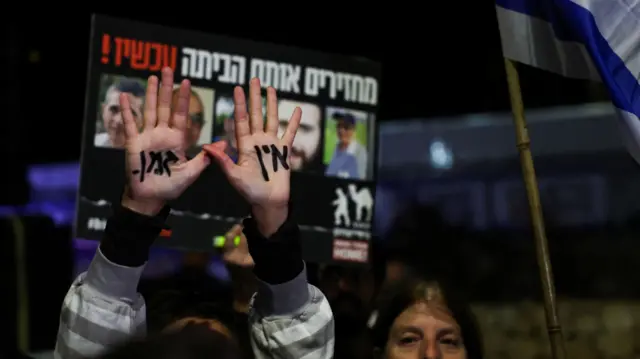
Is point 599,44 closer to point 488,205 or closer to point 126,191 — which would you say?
point 126,191

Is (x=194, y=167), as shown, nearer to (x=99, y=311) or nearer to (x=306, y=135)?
(x=99, y=311)

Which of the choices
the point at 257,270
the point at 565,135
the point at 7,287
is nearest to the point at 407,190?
the point at 565,135

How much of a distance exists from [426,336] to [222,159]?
830 mm

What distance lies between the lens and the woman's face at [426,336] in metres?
2.66

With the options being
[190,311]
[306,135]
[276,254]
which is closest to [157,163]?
[276,254]

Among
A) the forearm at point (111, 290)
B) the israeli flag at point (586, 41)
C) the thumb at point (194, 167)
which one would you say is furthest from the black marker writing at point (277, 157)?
the israeli flag at point (586, 41)

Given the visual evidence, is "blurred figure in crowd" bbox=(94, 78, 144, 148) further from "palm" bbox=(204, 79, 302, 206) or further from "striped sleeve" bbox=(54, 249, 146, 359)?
"striped sleeve" bbox=(54, 249, 146, 359)

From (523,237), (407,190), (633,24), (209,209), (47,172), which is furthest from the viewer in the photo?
(47,172)

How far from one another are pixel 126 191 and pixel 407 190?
217 inches

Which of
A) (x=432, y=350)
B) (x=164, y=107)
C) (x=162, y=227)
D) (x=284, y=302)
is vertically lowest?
(x=432, y=350)

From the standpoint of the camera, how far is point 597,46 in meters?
2.94

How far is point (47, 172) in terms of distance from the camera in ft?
30.0

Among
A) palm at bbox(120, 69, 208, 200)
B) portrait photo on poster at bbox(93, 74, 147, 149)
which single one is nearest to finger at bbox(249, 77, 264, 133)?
palm at bbox(120, 69, 208, 200)

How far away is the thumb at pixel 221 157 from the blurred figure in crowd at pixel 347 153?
1.46 m
